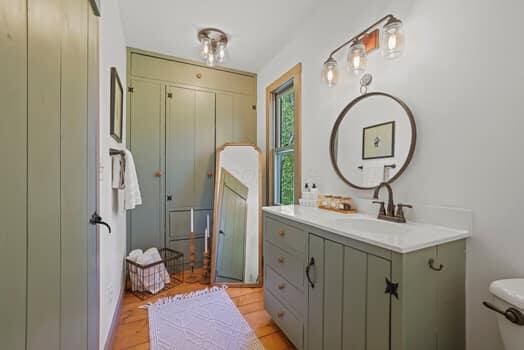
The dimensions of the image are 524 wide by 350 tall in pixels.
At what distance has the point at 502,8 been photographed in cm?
100

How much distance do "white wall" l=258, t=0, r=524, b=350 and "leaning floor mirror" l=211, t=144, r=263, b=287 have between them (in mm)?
1629

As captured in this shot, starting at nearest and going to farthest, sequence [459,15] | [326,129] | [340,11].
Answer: [459,15]
[340,11]
[326,129]

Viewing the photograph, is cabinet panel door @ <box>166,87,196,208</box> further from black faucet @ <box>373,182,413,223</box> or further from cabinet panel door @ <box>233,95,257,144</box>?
black faucet @ <box>373,182,413,223</box>

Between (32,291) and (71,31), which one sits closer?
(32,291)

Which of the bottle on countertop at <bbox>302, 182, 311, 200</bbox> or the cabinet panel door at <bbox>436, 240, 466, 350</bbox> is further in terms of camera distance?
the bottle on countertop at <bbox>302, 182, 311, 200</bbox>

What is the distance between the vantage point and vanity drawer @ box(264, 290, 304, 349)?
4.83 feet

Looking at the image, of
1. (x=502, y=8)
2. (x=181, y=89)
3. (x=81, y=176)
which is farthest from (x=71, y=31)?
(x=181, y=89)

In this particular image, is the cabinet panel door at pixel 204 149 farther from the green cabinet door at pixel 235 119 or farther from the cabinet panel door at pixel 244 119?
the cabinet panel door at pixel 244 119

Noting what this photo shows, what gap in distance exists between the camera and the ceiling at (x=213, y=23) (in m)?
1.95

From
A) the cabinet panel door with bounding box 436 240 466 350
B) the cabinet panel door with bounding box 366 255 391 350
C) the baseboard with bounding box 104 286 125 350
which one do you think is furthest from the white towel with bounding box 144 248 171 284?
the cabinet panel door with bounding box 436 240 466 350

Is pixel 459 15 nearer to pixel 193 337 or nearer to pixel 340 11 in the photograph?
pixel 340 11

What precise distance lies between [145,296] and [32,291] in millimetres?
1985

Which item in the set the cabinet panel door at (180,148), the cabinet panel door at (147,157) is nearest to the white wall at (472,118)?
the cabinet panel door at (180,148)

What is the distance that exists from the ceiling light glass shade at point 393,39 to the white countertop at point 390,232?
0.99 metres
